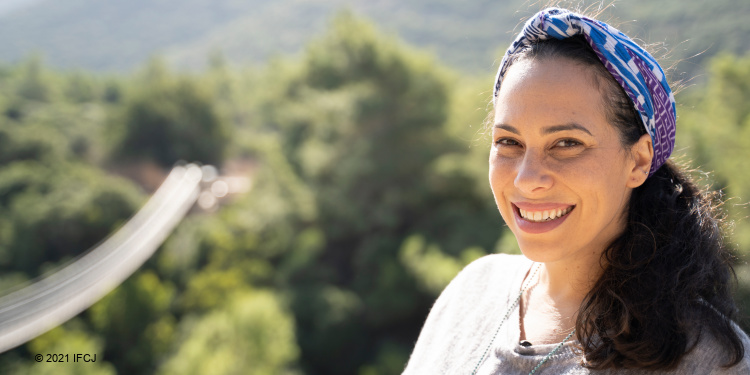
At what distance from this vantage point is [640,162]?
2.62 feet

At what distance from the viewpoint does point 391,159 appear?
394 inches

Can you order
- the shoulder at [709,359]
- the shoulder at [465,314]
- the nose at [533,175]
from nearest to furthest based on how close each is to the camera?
the shoulder at [709,359] < the nose at [533,175] < the shoulder at [465,314]

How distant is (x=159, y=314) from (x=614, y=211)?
10889 mm

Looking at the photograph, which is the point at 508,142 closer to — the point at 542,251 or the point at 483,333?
the point at 542,251

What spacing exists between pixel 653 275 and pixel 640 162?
162mm

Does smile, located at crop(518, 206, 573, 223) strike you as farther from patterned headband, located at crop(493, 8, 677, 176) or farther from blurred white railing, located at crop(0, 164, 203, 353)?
blurred white railing, located at crop(0, 164, 203, 353)

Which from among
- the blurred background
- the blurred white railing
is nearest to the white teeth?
the blurred background

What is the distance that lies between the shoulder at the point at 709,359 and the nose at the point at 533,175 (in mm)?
261

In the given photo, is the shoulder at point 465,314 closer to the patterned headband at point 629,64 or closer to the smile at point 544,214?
the smile at point 544,214

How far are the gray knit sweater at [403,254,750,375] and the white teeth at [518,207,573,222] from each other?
0.57 ft

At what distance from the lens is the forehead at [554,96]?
74cm

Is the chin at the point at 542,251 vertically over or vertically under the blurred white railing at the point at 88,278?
under

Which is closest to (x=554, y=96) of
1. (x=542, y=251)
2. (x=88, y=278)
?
(x=542, y=251)

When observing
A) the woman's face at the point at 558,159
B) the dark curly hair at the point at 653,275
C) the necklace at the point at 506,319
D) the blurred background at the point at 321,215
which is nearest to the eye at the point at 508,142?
the woman's face at the point at 558,159
